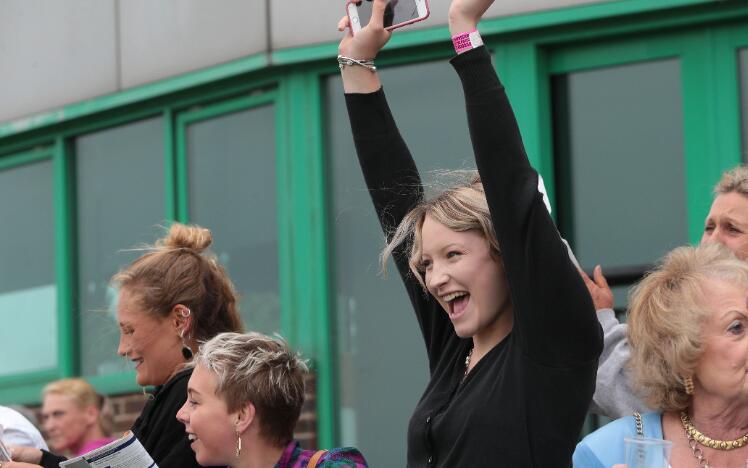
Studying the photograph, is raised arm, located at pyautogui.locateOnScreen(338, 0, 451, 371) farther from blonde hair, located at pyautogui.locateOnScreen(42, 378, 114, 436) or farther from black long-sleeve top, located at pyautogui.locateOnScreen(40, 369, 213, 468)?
blonde hair, located at pyautogui.locateOnScreen(42, 378, 114, 436)

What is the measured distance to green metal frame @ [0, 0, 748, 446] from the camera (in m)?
5.88

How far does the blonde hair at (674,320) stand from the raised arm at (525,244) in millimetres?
638

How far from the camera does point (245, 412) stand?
4.12 m

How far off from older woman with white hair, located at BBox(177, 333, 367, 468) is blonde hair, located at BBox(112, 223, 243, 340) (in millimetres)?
304

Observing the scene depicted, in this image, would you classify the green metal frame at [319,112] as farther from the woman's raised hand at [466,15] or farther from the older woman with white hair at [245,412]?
the woman's raised hand at [466,15]

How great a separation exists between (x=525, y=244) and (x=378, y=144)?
791 mm

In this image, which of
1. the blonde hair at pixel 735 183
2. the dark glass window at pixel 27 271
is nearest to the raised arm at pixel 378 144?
the blonde hair at pixel 735 183

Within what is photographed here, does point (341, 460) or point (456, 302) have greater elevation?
point (456, 302)

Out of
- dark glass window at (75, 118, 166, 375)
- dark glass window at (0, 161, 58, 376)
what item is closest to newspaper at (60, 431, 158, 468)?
dark glass window at (75, 118, 166, 375)

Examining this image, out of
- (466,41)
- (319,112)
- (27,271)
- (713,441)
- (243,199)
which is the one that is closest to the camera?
(466,41)

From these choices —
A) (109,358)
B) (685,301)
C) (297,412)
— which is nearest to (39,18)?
(109,358)

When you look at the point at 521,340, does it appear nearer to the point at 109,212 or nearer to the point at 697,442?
the point at 697,442

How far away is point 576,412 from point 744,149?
121 inches

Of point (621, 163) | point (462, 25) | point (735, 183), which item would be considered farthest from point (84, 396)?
point (462, 25)
